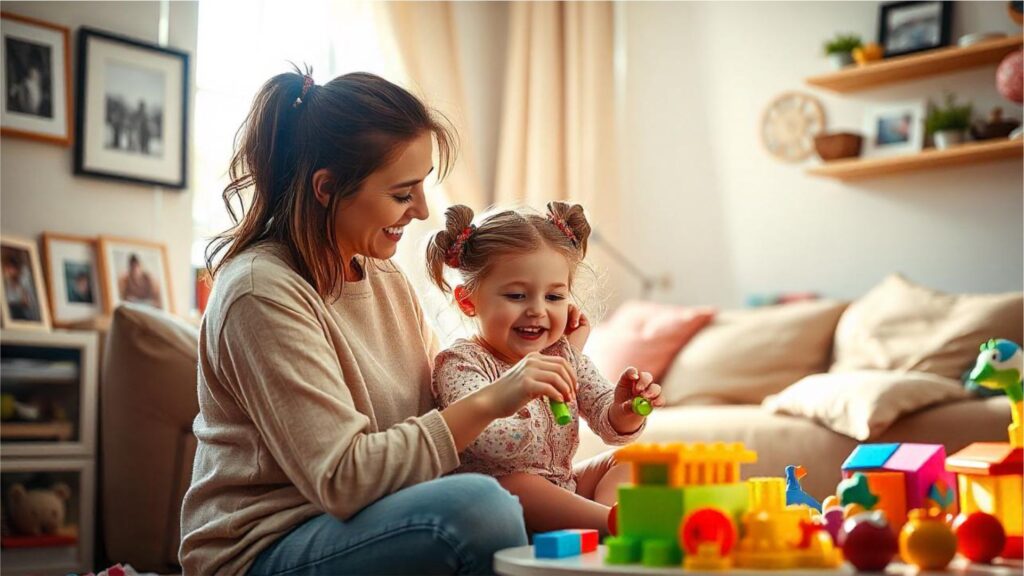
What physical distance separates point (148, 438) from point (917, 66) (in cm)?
283

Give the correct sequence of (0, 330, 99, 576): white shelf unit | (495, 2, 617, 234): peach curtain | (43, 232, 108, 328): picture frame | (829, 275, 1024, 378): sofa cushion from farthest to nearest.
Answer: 1. (495, 2, 617, 234): peach curtain
2. (43, 232, 108, 328): picture frame
3. (829, 275, 1024, 378): sofa cushion
4. (0, 330, 99, 576): white shelf unit

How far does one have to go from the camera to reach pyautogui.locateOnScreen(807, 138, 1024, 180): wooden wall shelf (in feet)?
11.8

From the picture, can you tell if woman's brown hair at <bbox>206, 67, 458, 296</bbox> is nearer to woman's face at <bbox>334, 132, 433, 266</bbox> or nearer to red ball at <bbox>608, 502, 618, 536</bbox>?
woman's face at <bbox>334, 132, 433, 266</bbox>

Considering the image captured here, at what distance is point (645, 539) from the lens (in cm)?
115

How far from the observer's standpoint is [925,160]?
150 inches

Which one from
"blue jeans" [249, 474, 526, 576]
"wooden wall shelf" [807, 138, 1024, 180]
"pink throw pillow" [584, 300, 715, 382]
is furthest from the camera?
"pink throw pillow" [584, 300, 715, 382]

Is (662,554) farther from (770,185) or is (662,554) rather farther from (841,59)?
(770,185)

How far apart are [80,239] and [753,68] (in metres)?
2.61

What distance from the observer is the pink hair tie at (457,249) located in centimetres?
182

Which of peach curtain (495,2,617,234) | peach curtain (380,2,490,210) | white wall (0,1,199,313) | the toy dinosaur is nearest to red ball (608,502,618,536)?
the toy dinosaur

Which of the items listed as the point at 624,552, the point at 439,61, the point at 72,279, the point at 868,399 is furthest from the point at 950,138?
the point at 624,552

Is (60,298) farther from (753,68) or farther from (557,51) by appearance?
(753,68)

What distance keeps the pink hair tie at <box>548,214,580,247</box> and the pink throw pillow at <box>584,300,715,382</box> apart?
182 cm

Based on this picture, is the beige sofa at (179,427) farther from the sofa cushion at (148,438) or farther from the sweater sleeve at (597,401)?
the sweater sleeve at (597,401)
